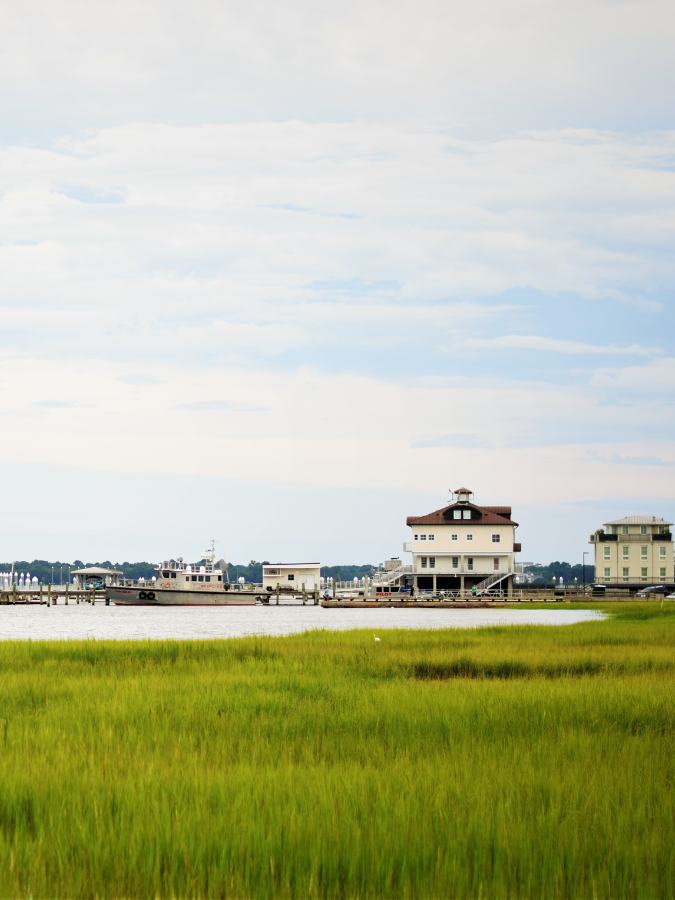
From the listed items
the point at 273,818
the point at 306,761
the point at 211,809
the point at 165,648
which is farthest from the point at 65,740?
the point at 165,648

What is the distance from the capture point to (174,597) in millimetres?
93500

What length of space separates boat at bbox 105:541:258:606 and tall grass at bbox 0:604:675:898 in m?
79.5

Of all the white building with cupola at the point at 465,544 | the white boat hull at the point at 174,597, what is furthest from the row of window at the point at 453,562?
the white boat hull at the point at 174,597

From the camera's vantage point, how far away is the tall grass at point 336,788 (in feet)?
18.4

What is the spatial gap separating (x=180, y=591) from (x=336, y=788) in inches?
3482

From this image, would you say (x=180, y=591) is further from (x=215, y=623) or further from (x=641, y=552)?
(x=641, y=552)

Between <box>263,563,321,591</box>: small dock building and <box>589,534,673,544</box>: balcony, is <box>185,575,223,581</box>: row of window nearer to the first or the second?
<box>263,563,321,591</box>: small dock building

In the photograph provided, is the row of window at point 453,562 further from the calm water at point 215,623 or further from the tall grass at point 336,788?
the tall grass at point 336,788

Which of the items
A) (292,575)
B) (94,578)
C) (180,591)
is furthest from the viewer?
(94,578)

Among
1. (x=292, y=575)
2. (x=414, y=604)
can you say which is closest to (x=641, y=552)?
(x=414, y=604)

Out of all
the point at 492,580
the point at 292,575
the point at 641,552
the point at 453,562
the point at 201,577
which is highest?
the point at 641,552

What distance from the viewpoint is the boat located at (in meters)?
93.7

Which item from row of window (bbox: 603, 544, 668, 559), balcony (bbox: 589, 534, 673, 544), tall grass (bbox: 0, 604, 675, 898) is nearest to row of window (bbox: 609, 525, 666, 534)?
balcony (bbox: 589, 534, 673, 544)

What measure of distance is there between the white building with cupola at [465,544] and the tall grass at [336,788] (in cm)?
8121
